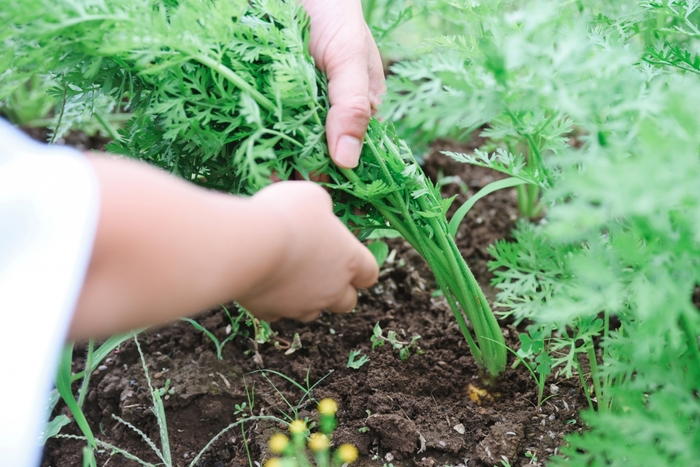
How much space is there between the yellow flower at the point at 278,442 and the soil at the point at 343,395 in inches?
0.9

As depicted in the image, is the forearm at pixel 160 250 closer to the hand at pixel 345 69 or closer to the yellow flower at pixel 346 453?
the hand at pixel 345 69

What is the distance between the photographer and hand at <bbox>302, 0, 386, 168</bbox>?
1138mm

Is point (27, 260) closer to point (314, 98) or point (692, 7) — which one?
point (314, 98)

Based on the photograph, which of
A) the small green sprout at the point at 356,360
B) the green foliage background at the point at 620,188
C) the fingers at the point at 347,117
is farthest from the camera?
the small green sprout at the point at 356,360

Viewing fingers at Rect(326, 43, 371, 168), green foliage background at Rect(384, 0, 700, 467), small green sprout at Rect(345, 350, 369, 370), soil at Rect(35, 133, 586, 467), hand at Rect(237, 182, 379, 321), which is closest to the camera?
green foliage background at Rect(384, 0, 700, 467)

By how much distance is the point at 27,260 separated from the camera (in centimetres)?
84

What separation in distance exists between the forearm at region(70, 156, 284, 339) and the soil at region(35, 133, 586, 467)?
1.95ft

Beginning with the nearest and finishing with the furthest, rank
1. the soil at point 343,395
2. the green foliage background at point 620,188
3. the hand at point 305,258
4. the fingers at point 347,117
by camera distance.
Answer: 1. the green foliage background at point 620,188
2. the hand at point 305,258
3. the fingers at point 347,117
4. the soil at point 343,395

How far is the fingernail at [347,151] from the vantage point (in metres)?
1.13

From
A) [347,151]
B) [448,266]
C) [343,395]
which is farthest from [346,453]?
[347,151]

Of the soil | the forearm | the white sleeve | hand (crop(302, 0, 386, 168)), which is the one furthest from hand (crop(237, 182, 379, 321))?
the soil

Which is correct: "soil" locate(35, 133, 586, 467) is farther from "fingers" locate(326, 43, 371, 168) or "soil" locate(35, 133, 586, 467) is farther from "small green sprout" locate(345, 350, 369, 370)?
"fingers" locate(326, 43, 371, 168)

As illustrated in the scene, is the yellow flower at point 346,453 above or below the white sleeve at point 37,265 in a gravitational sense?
below

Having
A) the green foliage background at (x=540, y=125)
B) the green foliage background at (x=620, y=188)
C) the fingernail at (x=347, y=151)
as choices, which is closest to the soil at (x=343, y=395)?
the green foliage background at (x=540, y=125)
